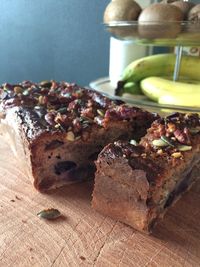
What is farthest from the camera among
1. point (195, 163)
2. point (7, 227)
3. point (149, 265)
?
point (195, 163)

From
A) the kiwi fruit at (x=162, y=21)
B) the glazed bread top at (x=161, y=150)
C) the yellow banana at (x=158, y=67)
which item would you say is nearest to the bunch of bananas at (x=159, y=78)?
the yellow banana at (x=158, y=67)

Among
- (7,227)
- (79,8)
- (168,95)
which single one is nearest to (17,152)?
(7,227)

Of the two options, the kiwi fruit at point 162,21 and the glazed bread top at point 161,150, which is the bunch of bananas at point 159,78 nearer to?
the kiwi fruit at point 162,21

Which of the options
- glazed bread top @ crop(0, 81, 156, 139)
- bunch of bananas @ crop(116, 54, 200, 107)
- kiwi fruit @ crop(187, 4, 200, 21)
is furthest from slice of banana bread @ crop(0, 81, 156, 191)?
kiwi fruit @ crop(187, 4, 200, 21)

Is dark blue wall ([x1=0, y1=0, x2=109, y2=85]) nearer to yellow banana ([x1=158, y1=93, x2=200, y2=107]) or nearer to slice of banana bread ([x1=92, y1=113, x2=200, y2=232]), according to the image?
yellow banana ([x1=158, y1=93, x2=200, y2=107])

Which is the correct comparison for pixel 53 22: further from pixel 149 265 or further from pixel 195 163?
pixel 149 265
